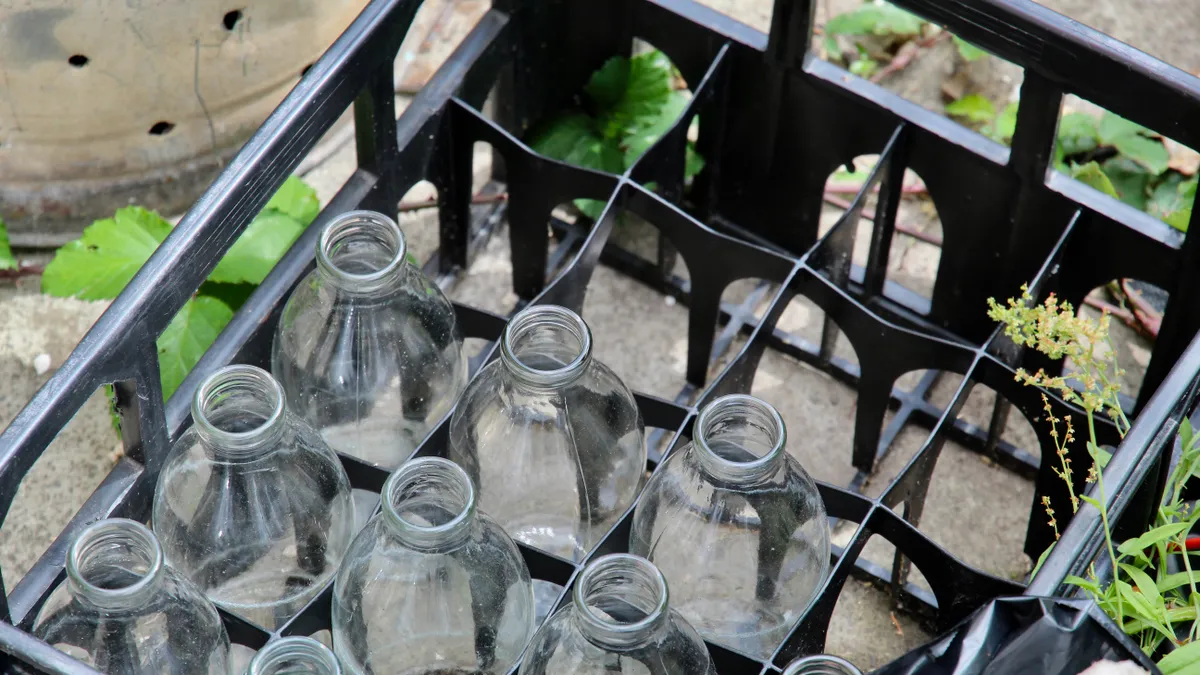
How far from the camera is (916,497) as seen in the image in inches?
67.6

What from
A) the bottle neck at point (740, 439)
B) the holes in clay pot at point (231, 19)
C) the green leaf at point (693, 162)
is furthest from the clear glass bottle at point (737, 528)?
the holes in clay pot at point (231, 19)

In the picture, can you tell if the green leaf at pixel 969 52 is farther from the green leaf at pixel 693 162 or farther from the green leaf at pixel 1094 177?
the green leaf at pixel 693 162

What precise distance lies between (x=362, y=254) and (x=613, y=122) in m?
0.62

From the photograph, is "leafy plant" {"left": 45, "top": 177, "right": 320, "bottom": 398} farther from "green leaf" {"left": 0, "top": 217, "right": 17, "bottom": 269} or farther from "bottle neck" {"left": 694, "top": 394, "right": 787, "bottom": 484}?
"bottle neck" {"left": 694, "top": 394, "right": 787, "bottom": 484}

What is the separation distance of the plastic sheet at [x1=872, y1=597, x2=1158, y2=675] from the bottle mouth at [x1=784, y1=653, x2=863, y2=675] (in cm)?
5

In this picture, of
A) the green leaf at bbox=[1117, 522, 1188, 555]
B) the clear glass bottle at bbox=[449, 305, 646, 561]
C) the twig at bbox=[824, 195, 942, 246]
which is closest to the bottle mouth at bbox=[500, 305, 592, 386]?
the clear glass bottle at bbox=[449, 305, 646, 561]

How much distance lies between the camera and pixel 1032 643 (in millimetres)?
1249

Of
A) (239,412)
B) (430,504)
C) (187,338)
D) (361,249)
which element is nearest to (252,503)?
(239,412)

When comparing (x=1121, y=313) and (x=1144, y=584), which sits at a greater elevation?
(x=1144, y=584)

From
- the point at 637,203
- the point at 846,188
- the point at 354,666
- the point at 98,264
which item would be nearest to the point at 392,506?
the point at 354,666

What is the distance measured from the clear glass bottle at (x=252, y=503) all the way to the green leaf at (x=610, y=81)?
817 millimetres

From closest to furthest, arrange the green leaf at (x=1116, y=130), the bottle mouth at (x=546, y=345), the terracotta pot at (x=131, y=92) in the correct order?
the bottle mouth at (x=546, y=345)
the terracotta pot at (x=131, y=92)
the green leaf at (x=1116, y=130)

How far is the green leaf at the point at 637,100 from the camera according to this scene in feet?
7.05

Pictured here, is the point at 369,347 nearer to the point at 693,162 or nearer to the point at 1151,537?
the point at 693,162
